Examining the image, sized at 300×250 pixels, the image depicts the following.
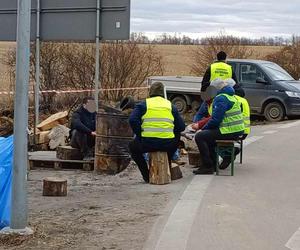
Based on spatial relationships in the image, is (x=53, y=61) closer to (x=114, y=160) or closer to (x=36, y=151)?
(x=36, y=151)

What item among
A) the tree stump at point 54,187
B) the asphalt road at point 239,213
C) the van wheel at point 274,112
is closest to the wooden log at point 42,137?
the asphalt road at point 239,213

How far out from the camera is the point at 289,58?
2962 centimetres

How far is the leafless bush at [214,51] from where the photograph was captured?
2808 cm

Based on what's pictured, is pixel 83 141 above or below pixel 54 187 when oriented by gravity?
above

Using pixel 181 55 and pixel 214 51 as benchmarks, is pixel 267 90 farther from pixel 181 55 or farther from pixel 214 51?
pixel 181 55

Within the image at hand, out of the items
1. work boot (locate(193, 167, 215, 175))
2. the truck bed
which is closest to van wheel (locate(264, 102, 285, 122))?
the truck bed

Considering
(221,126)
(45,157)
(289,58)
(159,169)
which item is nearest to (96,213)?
(159,169)

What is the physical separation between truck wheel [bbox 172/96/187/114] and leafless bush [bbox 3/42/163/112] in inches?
59.2

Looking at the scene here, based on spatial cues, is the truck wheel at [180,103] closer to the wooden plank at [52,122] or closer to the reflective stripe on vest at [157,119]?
the wooden plank at [52,122]

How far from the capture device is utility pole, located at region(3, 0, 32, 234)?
646cm

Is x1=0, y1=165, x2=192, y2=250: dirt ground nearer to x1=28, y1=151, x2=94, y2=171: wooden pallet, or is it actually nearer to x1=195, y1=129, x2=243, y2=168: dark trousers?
x1=195, y1=129, x2=243, y2=168: dark trousers

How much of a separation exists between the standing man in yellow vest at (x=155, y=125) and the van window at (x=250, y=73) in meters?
10.4

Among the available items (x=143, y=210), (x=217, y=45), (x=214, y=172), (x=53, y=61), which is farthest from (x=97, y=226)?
(x=217, y=45)

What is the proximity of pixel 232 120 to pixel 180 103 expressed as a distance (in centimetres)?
1155
